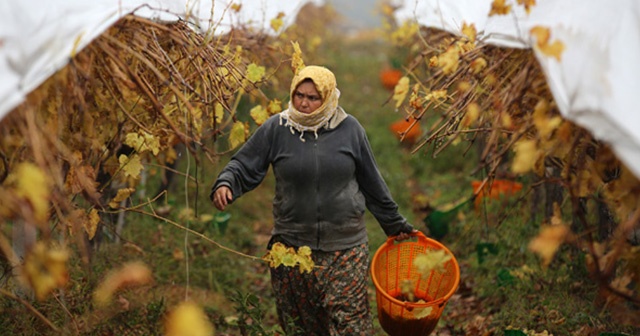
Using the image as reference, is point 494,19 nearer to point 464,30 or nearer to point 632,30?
point 464,30

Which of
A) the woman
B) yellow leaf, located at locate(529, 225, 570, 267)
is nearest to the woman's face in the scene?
the woman

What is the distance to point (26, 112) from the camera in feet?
5.37

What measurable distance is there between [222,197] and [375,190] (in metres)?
0.74

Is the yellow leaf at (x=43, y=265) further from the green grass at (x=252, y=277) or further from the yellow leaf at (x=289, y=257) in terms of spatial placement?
the yellow leaf at (x=289, y=257)

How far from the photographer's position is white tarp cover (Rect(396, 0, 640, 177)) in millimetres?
1581

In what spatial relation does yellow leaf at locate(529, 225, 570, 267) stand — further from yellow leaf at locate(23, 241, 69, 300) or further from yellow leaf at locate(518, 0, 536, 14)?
yellow leaf at locate(23, 241, 69, 300)

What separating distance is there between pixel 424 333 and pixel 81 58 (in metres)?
1.93

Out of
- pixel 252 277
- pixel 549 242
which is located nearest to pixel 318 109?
pixel 549 242

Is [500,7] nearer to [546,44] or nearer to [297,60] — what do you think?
[546,44]

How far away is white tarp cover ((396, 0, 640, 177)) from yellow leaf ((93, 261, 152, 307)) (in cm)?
235

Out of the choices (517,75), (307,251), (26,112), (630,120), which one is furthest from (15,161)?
(630,120)

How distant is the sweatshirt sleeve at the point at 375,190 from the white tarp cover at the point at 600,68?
103 centimetres

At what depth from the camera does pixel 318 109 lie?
264 cm

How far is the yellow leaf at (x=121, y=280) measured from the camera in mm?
3035
